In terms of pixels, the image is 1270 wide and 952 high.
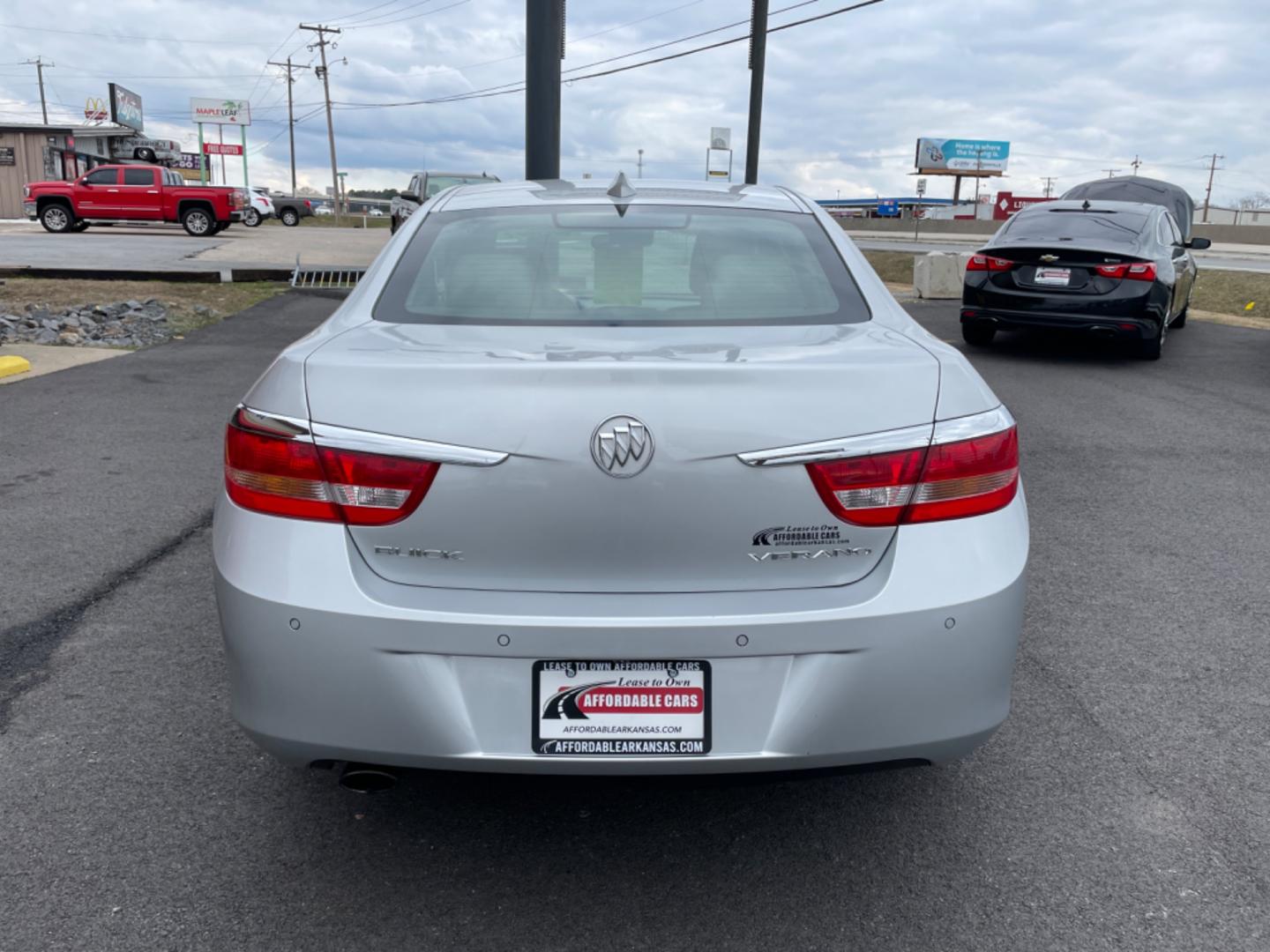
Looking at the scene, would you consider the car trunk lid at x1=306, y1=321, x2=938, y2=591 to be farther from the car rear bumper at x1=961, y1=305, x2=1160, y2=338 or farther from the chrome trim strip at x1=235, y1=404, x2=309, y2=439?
the car rear bumper at x1=961, y1=305, x2=1160, y2=338

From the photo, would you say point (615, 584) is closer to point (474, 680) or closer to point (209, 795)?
point (474, 680)

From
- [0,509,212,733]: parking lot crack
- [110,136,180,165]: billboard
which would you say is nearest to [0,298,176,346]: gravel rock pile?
[0,509,212,733]: parking lot crack

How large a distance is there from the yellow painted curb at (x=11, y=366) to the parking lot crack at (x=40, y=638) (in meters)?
5.65

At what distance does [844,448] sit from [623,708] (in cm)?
68

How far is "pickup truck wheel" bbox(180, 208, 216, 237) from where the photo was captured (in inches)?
1177

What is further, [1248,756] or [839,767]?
[1248,756]

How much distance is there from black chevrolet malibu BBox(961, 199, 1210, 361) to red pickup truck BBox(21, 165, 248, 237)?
2469 centimetres

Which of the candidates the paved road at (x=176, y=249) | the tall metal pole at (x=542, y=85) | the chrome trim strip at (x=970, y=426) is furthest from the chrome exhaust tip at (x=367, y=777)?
the paved road at (x=176, y=249)

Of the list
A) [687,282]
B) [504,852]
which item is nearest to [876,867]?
[504,852]

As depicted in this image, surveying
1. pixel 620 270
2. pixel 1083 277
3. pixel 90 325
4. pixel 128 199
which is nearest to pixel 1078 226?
pixel 1083 277

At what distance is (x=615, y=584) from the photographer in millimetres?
2170

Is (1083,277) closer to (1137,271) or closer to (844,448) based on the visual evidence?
(1137,271)

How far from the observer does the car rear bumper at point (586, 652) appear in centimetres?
212

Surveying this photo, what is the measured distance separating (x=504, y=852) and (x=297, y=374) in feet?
4.07
